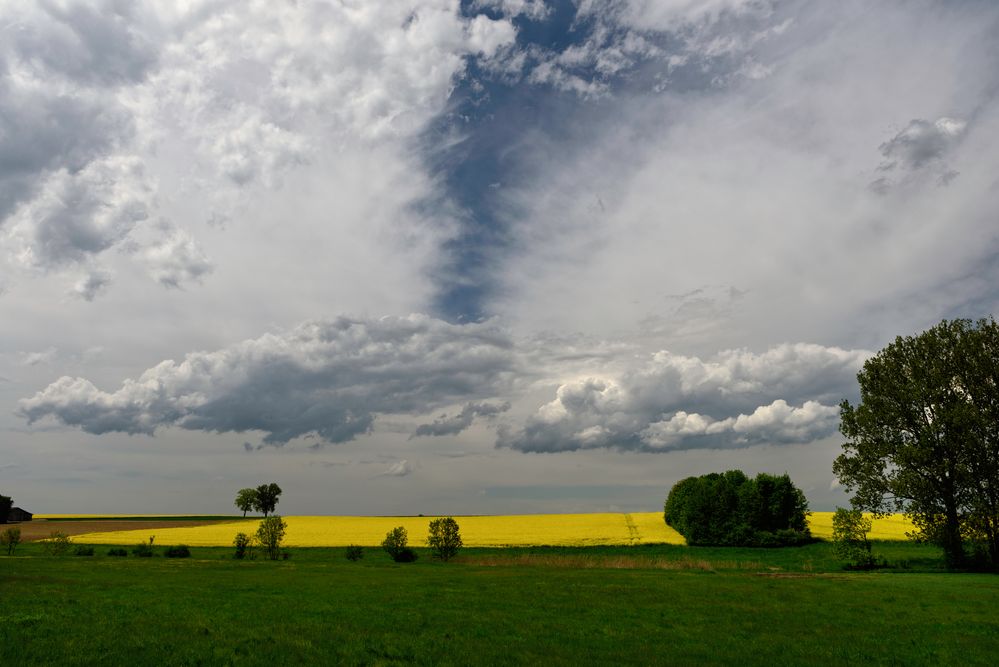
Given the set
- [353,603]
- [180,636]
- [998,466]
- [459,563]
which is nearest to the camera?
[180,636]

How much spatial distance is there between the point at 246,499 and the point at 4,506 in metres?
54.9

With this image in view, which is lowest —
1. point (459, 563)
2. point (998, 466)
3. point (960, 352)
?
point (459, 563)

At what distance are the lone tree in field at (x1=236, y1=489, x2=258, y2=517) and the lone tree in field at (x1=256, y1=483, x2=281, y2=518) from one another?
101 centimetres

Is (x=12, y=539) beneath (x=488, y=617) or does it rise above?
beneath

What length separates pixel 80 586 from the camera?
3569cm

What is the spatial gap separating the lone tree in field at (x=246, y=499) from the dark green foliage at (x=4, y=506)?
52.5 metres

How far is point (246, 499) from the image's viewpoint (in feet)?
504

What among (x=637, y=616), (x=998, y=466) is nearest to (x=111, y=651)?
(x=637, y=616)

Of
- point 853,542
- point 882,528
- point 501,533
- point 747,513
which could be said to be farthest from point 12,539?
point 882,528

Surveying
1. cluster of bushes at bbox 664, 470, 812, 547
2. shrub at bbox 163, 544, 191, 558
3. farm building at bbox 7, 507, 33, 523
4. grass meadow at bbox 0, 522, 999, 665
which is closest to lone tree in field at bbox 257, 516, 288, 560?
shrub at bbox 163, 544, 191, 558

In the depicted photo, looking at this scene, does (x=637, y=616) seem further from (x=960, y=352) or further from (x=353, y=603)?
(x=960, y=352)

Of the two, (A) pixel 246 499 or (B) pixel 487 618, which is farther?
(A) pixel 246 499

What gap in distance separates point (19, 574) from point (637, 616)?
4238 centimetres

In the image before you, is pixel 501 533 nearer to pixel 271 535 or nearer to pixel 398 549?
pixel 398 549
